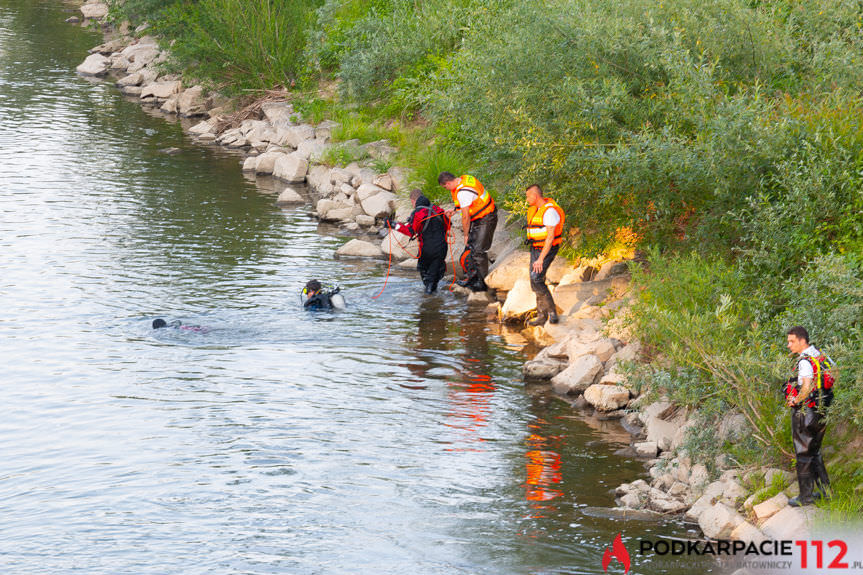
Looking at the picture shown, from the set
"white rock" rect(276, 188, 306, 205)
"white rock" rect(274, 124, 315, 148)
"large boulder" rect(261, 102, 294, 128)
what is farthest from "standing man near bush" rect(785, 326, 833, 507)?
"large boulder" rect(261, 102, 294, 128)

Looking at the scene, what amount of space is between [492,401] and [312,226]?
10.4 m

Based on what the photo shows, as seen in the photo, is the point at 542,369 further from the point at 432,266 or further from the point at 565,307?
the point at 432,266

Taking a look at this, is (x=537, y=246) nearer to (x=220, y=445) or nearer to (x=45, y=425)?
(x=220, y=445)

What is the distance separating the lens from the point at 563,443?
1266 cm

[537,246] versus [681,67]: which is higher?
[681,67]

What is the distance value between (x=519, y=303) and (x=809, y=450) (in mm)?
7573

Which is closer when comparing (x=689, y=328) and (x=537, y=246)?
(x=689, y=328)

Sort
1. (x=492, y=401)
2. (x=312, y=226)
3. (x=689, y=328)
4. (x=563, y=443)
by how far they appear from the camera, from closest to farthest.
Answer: (x=689, y=328)
(x=563, y=443)
(x=492, y=401)
(x=312, y=226)

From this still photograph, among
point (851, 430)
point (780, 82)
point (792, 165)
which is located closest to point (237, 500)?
point (851, 430)

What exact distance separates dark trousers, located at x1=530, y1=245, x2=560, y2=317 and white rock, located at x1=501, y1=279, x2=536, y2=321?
420 millimetres

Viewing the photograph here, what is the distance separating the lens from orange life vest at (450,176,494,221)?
59.6 feet

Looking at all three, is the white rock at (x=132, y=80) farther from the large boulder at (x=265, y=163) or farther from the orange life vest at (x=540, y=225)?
the orange life vest at (x=540, y=225)

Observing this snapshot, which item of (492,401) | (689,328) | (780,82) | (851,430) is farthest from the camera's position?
(780,82)

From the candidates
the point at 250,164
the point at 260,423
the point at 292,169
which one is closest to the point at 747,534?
the point at 260,423
